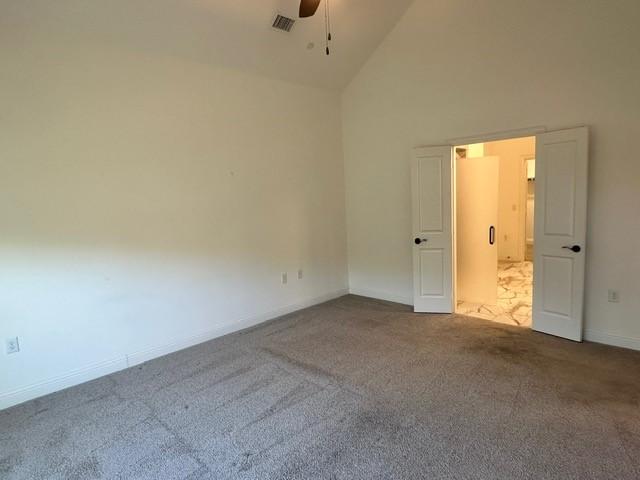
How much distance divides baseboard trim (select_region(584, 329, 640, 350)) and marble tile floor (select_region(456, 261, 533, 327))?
1.96ft

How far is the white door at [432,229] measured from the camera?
4.60 metres

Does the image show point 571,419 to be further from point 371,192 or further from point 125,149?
point 125,149

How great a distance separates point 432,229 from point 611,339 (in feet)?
7.03

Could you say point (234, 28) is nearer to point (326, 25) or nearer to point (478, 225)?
point (326, 25)

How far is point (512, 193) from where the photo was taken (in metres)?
7.94

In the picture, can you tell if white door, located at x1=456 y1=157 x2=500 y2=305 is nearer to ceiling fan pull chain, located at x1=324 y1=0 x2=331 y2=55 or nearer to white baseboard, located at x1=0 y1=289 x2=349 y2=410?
ceiling fan pull chain, located at x1=324 y1=0 x2=331 y2=55

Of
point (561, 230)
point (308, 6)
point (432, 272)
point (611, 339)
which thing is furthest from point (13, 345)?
point (611, 339)

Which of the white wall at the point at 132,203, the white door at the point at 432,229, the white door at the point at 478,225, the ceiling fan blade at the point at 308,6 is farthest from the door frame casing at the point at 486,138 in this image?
the ceiling fan blade at the point at 308,6

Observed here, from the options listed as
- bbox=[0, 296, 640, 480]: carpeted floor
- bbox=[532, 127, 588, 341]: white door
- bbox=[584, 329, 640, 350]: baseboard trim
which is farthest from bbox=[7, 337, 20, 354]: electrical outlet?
bbox=[584, 329, 640, 350]: baseboard trim

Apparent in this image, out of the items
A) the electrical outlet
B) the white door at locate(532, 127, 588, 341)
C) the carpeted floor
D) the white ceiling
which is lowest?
the carpeted floor

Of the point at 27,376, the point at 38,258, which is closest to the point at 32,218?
the point at 38,258

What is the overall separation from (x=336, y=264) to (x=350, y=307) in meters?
0.80

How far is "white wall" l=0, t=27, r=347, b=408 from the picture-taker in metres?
3.03

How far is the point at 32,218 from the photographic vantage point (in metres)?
3.06
